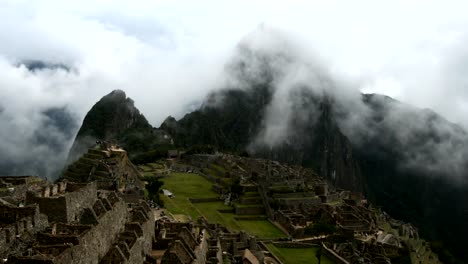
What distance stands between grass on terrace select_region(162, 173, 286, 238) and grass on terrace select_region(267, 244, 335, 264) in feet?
13.1

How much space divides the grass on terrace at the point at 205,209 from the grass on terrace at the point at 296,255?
400 cm

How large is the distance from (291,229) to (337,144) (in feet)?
407

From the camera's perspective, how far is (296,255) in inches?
1690

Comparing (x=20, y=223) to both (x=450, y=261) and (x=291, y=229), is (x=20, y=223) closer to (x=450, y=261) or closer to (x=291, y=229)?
(x=291, y=229)


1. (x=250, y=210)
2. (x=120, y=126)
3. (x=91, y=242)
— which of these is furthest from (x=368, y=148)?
(x=91, y=242)

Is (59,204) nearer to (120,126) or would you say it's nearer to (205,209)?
(205,209)

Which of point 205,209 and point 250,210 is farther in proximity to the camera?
point 250,210

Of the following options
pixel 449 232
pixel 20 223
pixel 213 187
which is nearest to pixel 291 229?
pixel 213 187

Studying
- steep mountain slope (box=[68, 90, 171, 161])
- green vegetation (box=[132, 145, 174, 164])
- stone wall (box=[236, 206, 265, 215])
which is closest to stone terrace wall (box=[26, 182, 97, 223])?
stone wall (box=[236, 206, 265, 215])

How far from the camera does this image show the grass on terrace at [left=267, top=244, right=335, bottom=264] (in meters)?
40.8

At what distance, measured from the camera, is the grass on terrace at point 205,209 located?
49250 mm

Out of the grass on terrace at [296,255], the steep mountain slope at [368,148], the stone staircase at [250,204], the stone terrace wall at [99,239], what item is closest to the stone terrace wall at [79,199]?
the stone terrace wall at [99,239]

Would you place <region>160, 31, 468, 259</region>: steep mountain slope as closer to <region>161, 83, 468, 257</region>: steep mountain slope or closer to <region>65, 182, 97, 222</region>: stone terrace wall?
<region>161, 83, 468, 257</region>: steep mountain slope

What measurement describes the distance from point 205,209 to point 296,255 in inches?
563
